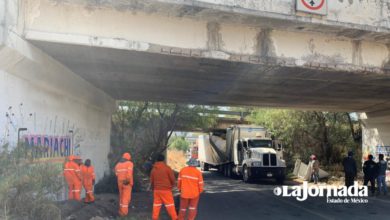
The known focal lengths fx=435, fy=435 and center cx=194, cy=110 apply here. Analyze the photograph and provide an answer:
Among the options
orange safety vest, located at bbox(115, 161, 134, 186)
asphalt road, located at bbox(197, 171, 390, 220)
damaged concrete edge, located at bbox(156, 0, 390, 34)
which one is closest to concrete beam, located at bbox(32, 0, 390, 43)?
damaged concrete edge, located at bbox(156, 0, 390, 34)

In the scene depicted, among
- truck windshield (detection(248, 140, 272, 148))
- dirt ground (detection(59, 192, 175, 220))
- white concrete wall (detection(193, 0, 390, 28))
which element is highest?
white concrete wall (detection(193, 0, 390, 28))

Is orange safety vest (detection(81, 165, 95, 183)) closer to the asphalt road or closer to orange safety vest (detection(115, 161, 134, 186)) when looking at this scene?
orange safety vest (detection(115, 161, 134, 186))

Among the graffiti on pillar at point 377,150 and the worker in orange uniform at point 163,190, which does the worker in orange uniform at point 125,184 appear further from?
the graffiti on pillar at point 377,150

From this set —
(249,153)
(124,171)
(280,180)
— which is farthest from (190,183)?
(280,180)

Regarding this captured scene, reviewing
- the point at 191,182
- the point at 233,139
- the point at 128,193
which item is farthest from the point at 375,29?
the point at 233,139

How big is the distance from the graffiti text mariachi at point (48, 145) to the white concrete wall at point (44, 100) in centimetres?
11

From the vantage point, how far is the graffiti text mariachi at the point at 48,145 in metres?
10.7

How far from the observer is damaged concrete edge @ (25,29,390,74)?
1005cm

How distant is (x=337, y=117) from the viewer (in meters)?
31.6

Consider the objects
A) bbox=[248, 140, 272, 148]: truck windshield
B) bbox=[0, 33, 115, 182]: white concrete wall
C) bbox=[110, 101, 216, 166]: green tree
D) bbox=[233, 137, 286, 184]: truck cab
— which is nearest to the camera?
bbox=[0, 33, 115, 182]: white concrete wall

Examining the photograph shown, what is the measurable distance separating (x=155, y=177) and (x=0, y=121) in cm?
362

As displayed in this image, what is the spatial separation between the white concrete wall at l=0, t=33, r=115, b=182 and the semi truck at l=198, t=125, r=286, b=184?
417 inches

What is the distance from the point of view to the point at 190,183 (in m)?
10.1

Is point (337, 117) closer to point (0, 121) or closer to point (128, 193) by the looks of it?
point (128, 193)
